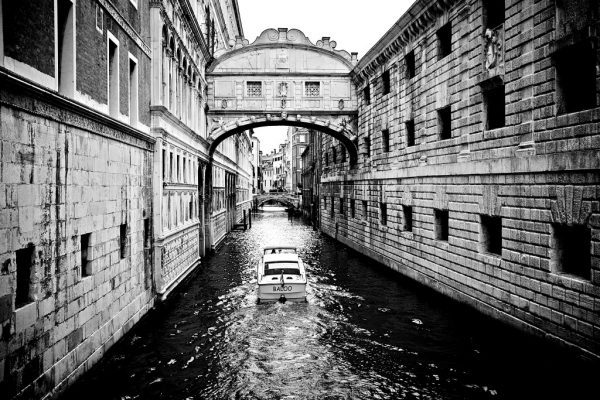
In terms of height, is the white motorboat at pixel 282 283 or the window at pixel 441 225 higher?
the window at pixel 441 225

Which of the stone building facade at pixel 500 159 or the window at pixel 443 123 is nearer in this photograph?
the stone building facade at pixel 500 159

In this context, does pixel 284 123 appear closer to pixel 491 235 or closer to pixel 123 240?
pixel 491 235

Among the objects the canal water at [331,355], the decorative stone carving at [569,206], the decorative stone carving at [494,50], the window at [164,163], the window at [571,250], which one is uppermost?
the decorative stone carving at [494,50]

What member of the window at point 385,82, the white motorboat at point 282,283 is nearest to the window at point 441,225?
the white motorboat at point 282,283

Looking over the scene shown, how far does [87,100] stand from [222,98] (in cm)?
1612

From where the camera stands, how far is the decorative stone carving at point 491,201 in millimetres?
11766

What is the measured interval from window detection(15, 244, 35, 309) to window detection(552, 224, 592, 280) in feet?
30.8

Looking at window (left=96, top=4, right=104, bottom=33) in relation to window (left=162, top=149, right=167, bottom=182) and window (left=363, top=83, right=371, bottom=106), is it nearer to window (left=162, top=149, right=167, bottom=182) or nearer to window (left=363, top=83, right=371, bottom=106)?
window (left=162, top=149, right=167, bottom=182)

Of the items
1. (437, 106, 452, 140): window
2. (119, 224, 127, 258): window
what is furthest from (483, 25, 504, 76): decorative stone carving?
A: (119, 224, 127, 258): window

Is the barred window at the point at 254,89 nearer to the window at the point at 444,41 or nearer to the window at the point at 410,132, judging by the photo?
the window at the point at 410,132

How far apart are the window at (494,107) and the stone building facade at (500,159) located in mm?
36

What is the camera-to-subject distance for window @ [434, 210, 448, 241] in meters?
15.5

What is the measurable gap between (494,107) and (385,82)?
944 centimetres

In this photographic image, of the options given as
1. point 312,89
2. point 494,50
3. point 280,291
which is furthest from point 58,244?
point 312,89
